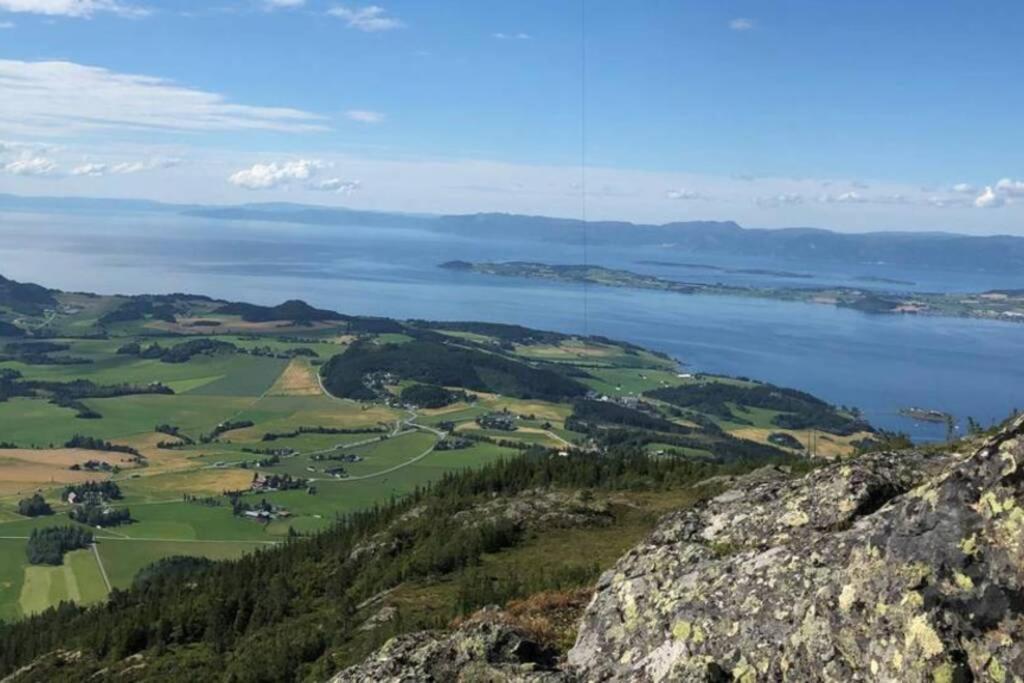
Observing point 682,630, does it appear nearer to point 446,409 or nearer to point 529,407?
point 529,407

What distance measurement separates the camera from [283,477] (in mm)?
124188

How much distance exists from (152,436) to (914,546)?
160 metres

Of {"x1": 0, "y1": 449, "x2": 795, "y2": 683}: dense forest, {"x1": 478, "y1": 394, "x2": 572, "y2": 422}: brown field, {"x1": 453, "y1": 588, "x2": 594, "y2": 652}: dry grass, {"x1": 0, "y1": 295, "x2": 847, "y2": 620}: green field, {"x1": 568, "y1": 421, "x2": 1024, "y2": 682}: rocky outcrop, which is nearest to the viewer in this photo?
{"x1": 568, "y1": 421, "x2": 1024, "y2": 682}: rocky outcrop

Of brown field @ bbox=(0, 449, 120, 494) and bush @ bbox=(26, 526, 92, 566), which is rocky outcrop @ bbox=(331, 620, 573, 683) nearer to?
bush @ bbox=(26, 526, 92, 566)

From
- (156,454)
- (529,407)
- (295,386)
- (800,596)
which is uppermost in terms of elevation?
(800,596)

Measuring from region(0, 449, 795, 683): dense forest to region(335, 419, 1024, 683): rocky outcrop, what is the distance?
2083 centimetres

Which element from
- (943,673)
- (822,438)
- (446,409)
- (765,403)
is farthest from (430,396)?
(943,673)

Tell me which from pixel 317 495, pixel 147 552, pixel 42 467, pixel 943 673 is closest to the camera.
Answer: pixel 943 673

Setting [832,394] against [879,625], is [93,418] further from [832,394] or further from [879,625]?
[879,625]

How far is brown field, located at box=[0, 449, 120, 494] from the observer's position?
120312 millimetres

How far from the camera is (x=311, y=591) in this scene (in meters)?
56.7

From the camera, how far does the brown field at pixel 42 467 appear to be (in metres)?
120

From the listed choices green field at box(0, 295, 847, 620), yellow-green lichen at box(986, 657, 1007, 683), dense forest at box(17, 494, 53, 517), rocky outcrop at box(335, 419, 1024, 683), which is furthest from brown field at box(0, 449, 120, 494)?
yellow-green lichen at box(986, 657, 1007, 683)

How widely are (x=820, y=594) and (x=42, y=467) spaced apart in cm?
14356
